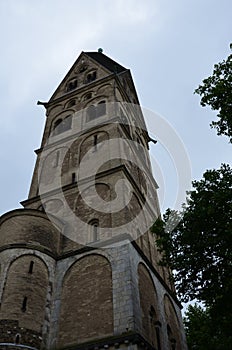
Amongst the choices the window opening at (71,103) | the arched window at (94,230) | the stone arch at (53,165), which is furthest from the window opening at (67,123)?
the arched window at (94,230)

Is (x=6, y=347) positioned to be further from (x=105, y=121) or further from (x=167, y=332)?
(x=105, y=121)

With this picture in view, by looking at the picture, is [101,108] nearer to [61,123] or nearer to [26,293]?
[61,123]

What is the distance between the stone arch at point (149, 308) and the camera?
15.2 meters

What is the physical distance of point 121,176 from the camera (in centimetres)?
2148

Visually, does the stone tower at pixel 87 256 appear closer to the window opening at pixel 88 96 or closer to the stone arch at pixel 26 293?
the stone arch at pixel 26 293

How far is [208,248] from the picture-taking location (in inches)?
527

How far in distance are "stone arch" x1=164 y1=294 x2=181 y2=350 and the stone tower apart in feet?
0.18

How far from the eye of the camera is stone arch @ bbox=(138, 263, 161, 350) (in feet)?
50.0

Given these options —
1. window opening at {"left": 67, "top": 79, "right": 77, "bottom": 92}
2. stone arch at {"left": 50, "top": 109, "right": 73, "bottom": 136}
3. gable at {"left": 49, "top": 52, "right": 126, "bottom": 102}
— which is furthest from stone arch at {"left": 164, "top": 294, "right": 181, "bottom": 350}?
window opening at {"left": 67, "top": 79, "right": 77, "bottom": 92}

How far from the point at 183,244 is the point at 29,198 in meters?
12.5

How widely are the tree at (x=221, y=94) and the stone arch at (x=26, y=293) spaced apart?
911 centimetres

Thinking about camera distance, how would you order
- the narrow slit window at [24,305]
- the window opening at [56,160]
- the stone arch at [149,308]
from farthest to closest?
the window opening at [56,160] → the stone arch at [149,308] → the narrow slit window at [24,305]

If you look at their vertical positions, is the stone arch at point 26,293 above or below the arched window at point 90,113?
below

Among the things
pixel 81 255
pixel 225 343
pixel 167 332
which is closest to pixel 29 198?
pixel 81 255
